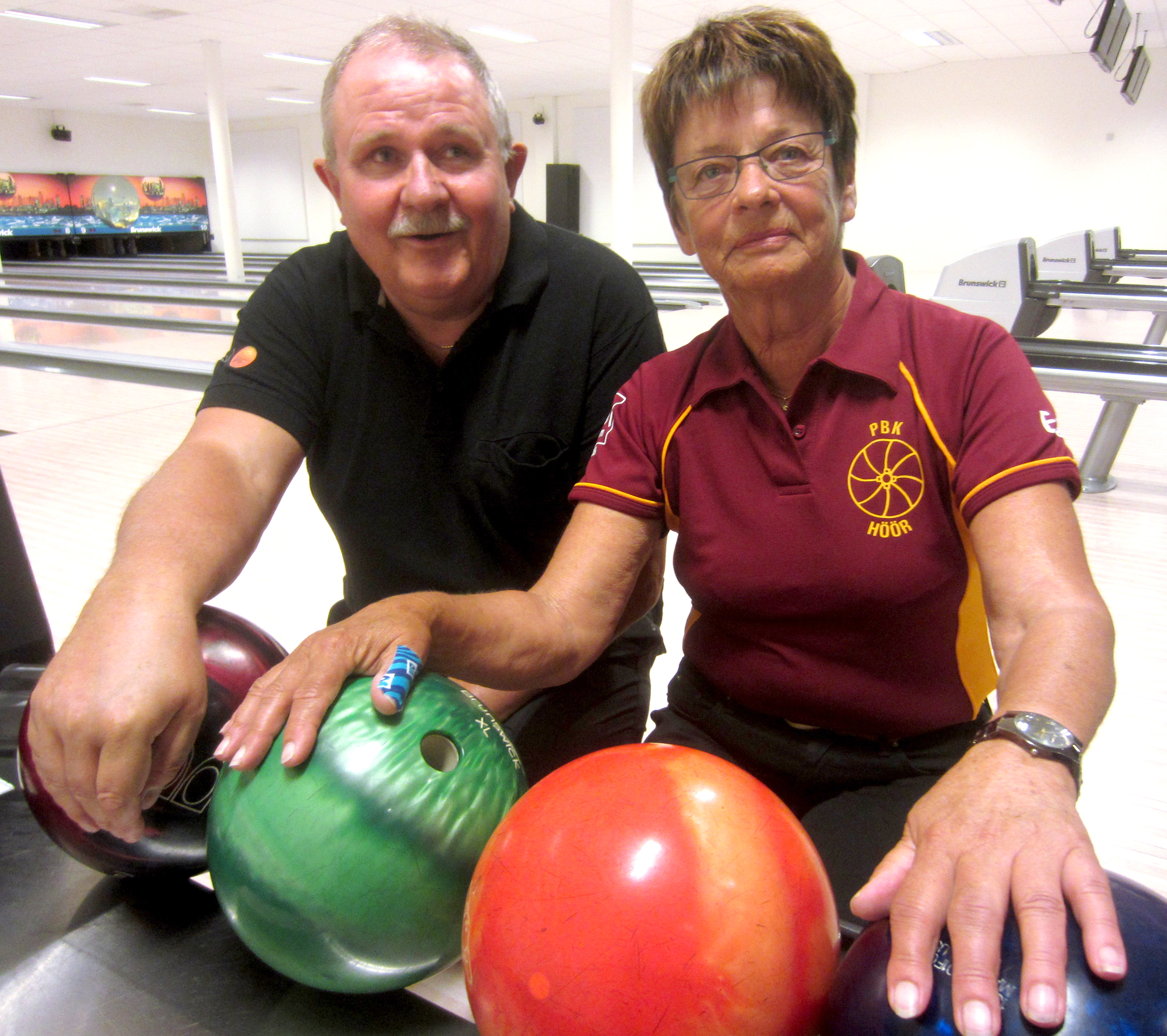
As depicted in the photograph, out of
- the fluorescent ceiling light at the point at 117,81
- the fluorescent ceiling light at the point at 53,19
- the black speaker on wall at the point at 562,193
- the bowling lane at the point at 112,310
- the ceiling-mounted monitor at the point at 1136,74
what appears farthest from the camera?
the black speaker on wall at the point at 562,193

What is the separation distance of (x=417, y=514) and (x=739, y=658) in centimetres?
50

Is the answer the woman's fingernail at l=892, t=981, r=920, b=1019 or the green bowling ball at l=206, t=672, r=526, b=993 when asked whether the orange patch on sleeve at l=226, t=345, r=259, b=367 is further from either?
the woman's fingernail at l=892, t=981, r=920, b=1019

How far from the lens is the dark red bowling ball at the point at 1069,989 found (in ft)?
1.60

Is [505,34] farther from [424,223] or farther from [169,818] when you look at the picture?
[169,818]

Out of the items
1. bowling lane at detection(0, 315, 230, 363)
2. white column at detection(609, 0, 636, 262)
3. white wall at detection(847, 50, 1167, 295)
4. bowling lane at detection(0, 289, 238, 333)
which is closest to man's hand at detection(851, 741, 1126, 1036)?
bowling lane at detection(0, 315, 230, 363)

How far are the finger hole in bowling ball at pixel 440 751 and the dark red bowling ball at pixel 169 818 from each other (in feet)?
0.76

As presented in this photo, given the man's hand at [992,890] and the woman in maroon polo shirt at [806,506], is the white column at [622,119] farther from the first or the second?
the man's hand at [992,890]

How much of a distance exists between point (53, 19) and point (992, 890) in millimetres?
9724

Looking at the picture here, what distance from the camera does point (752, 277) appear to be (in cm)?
93

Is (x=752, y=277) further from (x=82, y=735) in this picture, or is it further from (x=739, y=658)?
(x=82, y=735)

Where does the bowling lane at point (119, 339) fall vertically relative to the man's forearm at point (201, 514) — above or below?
below

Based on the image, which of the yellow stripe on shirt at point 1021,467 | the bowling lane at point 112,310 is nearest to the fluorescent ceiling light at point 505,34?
the bowling lane at point 112,310

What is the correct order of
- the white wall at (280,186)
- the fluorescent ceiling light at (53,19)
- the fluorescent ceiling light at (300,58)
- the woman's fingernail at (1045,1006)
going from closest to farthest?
the woman's fingernail at (1045,1006) → the fluorescent ceiling light at (53,19) → the fluorescent ceiling light at (300,58) → the white wall at (280,186)

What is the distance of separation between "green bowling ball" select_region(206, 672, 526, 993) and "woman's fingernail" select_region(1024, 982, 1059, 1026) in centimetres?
40
